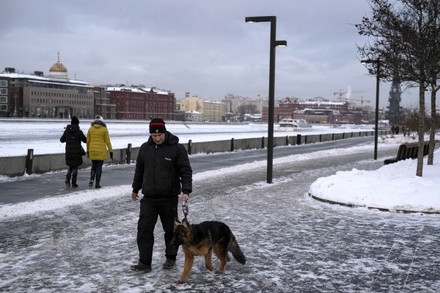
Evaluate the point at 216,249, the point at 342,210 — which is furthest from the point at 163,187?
the point at 342,210

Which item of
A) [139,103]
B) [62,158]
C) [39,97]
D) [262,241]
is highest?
[39,97]

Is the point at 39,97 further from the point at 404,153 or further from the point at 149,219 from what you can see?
the point at 149,219

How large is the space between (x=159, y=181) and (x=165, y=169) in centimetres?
16

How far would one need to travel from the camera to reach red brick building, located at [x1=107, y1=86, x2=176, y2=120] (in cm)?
15788

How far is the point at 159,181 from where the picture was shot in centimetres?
616

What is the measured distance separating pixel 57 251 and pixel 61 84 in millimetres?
142480

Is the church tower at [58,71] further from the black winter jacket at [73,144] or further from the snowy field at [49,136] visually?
the black winter jacket at [73,144]

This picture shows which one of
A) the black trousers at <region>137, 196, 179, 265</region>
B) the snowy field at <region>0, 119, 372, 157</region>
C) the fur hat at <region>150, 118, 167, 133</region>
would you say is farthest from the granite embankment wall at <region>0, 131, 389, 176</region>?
the fur hat at <region>150, 118, 167, 133</region>

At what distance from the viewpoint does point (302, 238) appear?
26.8 feet

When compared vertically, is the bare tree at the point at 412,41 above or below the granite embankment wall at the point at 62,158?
above

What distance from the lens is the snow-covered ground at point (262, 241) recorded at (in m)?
5.90

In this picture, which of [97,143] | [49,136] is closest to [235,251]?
[97,143]

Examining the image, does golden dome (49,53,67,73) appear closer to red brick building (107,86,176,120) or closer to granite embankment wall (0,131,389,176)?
red brick building (107,86,176,120)

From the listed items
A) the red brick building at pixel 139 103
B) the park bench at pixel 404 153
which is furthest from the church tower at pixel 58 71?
the park bench at pixel 404 153
